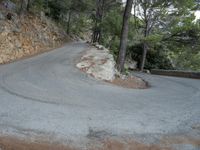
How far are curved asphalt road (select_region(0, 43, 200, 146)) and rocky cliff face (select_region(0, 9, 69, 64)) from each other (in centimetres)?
595

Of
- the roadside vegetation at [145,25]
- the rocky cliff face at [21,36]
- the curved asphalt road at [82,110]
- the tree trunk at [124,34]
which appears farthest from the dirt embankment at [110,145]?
the roadside vegetation at [145,25]

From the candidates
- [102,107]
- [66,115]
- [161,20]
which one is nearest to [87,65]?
[102,107]

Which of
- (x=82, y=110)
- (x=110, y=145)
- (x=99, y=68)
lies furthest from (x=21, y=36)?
(x=110, y=145)

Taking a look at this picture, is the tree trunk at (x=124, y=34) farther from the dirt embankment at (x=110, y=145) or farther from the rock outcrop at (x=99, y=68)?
the dirt embankment at (x=110, y=145)

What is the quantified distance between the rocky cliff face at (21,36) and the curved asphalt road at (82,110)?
19.5 ft

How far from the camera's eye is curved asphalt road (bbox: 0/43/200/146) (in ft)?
16.1

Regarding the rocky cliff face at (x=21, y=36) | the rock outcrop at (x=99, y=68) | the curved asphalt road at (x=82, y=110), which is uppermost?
the rocky cliff face at (x=21, y=36)

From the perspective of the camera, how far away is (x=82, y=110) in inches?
244

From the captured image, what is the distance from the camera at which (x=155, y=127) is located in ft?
17.4

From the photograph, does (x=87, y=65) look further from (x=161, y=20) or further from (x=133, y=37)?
(x=161, y=20)

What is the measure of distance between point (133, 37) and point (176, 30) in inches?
162

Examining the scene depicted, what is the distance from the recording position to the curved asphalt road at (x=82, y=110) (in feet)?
16.1

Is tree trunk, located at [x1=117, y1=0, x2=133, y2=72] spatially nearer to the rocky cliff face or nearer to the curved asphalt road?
the curved asphalt road

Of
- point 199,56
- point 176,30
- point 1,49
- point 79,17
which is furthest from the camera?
point 79,17
